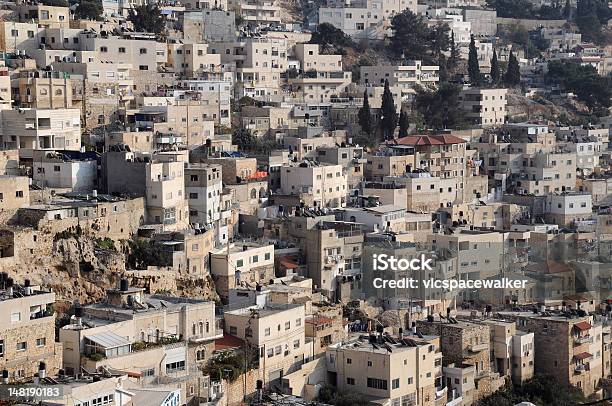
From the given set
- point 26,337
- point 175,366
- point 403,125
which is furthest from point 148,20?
point 26,337

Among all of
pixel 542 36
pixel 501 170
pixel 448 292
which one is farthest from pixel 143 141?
pixel 542 36

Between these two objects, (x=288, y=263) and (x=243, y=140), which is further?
(x=243, y=140)

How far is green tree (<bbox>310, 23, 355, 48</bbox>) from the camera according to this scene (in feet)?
154

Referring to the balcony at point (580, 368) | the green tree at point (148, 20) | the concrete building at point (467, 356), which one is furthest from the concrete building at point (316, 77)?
the concrete building at point (467, 356)

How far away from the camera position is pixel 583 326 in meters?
26.8

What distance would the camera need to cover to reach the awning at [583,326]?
26.6 metres

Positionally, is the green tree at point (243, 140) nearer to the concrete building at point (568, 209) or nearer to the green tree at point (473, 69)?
the concrete building at point (568, 209)

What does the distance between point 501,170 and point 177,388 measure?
2071 cm

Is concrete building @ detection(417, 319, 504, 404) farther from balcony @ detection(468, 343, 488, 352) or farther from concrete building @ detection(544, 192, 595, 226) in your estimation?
concrete building @ detection(544, 192, 595, 226)

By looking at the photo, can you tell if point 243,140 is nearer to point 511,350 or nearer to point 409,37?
point 511,350

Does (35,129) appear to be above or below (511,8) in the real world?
below

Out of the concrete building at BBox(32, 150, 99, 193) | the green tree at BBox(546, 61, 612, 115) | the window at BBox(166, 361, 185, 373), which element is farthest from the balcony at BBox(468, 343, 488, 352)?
the green tree at BBox(546, 61, 612, 115)

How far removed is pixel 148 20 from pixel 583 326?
17187 millimetres

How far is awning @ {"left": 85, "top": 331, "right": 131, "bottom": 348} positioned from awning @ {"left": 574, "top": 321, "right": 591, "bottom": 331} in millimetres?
9624
